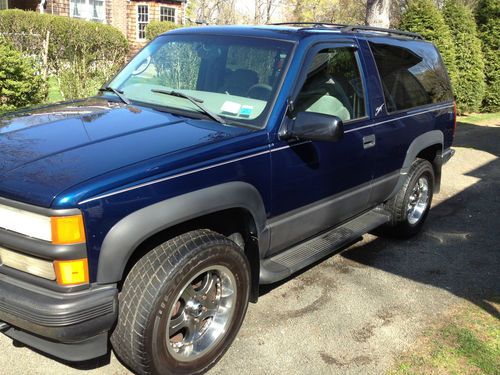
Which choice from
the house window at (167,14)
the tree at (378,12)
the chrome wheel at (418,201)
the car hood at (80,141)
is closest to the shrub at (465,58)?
the tree at (378,12)

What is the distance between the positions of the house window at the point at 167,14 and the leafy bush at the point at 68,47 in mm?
5708

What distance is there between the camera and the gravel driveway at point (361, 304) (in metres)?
3.10

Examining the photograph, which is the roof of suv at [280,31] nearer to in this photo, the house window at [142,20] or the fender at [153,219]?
the fender at [153,219]

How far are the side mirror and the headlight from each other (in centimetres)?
148

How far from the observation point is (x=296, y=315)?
12.1 feet

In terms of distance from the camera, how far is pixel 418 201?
17.5 ft

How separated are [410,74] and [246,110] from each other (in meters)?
2.24

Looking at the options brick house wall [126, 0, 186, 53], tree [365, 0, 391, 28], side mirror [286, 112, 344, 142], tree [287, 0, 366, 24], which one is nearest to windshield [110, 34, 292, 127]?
side mirror [286, 112, 344, 142]

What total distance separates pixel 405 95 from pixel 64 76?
18.8 feet

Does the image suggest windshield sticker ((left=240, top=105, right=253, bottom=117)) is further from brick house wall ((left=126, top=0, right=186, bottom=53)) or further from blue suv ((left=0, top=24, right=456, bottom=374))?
brick house wall ((left=126, top=0, right=186, bottom=53))

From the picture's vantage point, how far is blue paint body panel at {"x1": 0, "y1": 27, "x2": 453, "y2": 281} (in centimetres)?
236

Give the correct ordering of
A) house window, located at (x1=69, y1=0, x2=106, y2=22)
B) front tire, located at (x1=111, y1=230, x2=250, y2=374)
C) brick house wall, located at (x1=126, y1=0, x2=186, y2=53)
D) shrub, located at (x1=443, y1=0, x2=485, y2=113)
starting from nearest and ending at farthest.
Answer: front tire, located at (x1=111, y1=230, x2=250, y2=374) → shrub, located at (x1=443, y1=0, x2=485, y2=113) → house window, located at (x1=69, y1=0, x2=106, y2=22) → brick house wall, located at (x1=126, y1=0, x2=186, y2=53)

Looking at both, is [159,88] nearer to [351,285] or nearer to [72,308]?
[72,308]

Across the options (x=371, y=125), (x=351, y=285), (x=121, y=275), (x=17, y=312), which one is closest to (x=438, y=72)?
(x=371, y=125)
